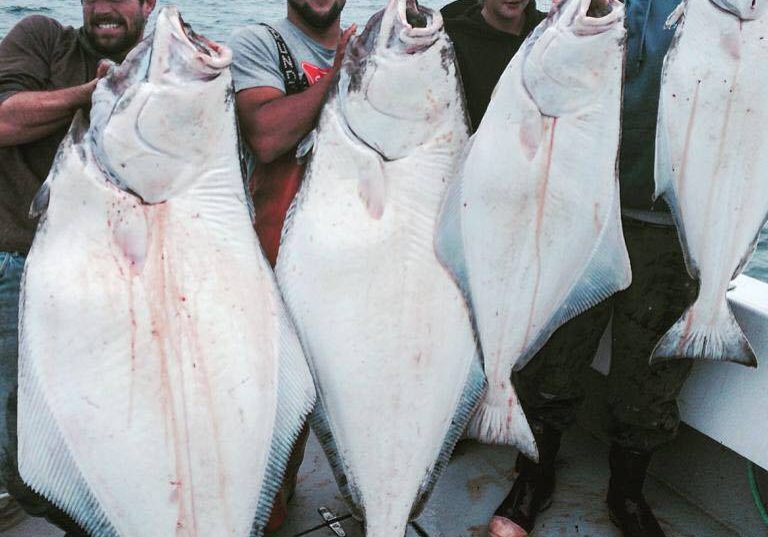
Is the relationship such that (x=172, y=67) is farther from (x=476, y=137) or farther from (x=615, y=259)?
(x=615, y=259)

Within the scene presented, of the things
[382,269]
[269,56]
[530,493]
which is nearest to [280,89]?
[269,56]

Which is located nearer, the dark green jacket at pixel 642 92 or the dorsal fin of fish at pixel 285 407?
the dorsal fin of fish at pixel 285 407

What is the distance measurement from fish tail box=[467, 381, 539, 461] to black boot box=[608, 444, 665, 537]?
86 centimetres

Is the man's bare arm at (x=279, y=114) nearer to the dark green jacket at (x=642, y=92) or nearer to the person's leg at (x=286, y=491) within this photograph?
the dark green jacket at (x=642, y=92)

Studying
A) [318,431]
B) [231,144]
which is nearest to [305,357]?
[318,431]

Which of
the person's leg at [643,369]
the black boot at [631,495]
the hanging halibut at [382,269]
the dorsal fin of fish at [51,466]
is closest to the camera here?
the dorsal fin of fish at [51,466]

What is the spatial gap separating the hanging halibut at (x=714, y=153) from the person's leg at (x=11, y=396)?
6.25 ft

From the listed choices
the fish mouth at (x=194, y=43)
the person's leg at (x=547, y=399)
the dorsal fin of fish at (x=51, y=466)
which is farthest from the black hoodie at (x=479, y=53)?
the dorsal fin of fish at (x=51, y=466)

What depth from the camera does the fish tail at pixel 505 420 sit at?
202 cm

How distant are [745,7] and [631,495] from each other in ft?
5.87

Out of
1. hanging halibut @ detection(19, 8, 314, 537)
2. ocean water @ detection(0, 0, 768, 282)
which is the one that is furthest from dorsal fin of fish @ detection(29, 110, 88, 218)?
ocean water @ detection(0, 0, 768, 282)

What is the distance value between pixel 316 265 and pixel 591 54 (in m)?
0.88

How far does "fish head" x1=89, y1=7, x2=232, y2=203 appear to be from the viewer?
62.3 inches

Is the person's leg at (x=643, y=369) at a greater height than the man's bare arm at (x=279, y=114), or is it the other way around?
the man's bare arm at (x=279, y=114)
